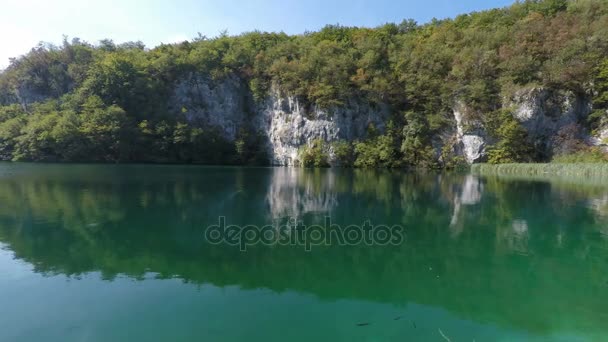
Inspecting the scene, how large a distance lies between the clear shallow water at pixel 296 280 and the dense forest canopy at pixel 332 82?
42393 mm

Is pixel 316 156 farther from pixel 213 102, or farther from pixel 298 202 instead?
pixel 298 202

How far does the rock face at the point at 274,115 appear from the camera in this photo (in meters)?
60.3

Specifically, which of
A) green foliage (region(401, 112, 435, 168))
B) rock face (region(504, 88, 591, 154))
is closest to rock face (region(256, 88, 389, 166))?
green foliage (region(401, 112, 435, 168))

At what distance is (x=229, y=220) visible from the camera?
1372 centimetres

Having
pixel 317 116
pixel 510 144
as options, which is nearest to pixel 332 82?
pixel 317 116

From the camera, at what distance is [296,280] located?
25.6 feet

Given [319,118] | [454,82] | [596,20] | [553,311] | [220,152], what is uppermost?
[596,20]

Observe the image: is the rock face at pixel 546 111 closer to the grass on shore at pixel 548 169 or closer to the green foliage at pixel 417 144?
the grass on shore at pixel 548 169

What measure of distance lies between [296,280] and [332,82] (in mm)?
56643

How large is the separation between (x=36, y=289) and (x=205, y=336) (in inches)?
164

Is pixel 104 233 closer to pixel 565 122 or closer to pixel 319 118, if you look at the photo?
pixel 319 118

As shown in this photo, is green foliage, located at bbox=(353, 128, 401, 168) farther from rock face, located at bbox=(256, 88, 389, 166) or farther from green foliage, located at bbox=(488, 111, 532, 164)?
green foliage, located at bbox=(488, 111, 532, 164)

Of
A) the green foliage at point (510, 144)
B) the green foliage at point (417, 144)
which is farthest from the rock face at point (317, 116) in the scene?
the green foliage at point (417, 144)

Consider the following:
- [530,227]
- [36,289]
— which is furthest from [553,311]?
[36,289]
